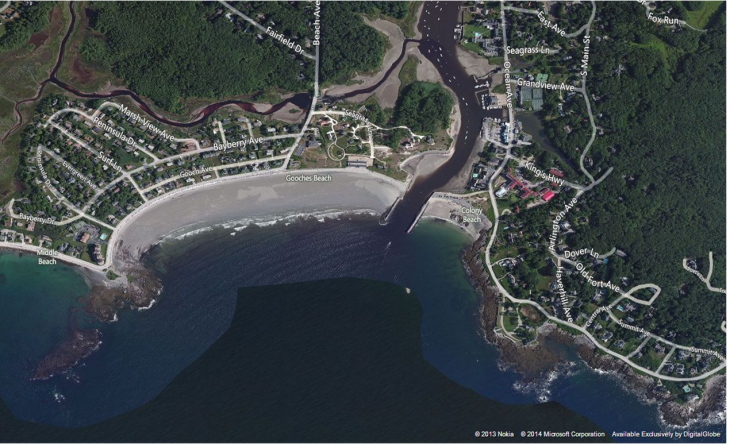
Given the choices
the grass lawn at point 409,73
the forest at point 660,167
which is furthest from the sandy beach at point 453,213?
the grass lawn at point 409,73

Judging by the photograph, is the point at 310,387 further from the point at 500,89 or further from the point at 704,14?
the point at 704,14

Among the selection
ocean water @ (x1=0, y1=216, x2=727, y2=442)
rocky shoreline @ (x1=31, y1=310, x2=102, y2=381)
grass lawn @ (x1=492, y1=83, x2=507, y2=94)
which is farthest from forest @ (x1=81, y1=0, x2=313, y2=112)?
rocky shoreline @ (x1=31, y1=310, x2=102, y2=381)

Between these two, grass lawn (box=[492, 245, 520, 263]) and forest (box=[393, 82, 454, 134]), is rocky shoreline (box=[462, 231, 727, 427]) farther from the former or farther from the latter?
forest (box=[393, 82, 454, 134])

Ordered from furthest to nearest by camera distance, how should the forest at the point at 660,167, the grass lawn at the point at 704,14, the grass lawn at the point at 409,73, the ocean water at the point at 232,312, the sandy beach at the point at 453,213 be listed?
the grass lawn at the point at 704,14
the sandy beach at the point at 453,213
the grass lawn at the point at 409,73
the forest at the point at 660,167
the ocean water at the point at 232,312

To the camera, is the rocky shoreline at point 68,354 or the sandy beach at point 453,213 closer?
the rocky shoreline at point 68,354

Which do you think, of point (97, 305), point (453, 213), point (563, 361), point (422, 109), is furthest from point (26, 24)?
point (563, 361)

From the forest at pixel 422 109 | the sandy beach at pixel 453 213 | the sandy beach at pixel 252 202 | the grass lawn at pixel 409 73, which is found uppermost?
the grass lawn at pixel 409 73

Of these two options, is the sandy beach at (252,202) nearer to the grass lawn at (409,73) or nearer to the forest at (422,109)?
the forest at (422,109)
